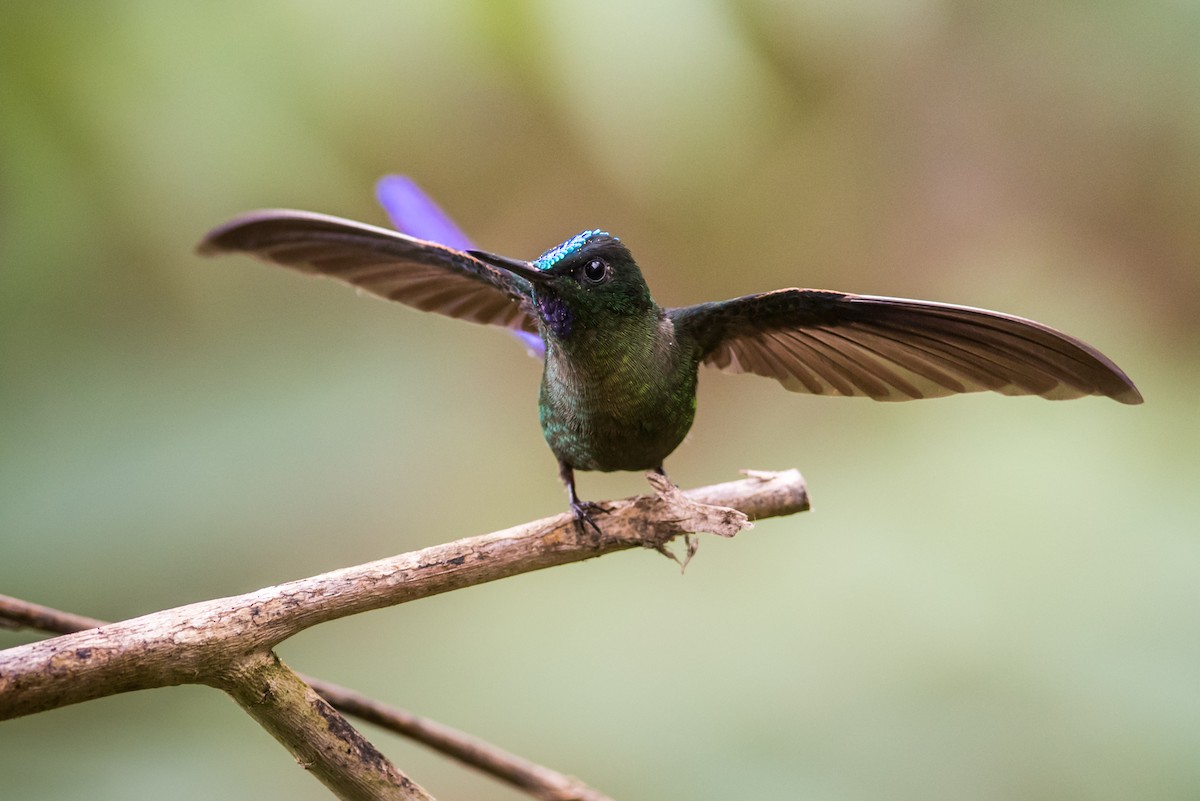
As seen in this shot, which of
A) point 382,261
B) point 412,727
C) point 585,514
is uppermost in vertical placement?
point 382,261

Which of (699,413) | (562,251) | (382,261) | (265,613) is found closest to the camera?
(265,613)

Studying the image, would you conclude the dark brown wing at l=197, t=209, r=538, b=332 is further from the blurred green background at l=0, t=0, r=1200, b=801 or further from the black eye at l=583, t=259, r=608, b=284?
the blurred green background at l=0, t=0, r=1200, b=801

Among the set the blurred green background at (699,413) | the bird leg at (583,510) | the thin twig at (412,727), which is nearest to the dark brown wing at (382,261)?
the bird leg at (583,510)

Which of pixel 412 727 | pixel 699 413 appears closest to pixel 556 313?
pixel 412 727

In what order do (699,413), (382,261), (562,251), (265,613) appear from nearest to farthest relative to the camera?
(265,613) → (562,251) → (382,261) → (699,413)

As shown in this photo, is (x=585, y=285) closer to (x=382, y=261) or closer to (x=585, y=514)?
(x=585, y=514)

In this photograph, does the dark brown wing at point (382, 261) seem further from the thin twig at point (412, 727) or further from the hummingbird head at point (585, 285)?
the thin twig at point (412, 727)

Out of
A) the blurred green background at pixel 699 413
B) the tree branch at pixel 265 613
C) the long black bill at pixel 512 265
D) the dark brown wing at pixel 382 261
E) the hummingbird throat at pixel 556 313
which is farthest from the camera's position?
the blurred green background at pixel 699 413
